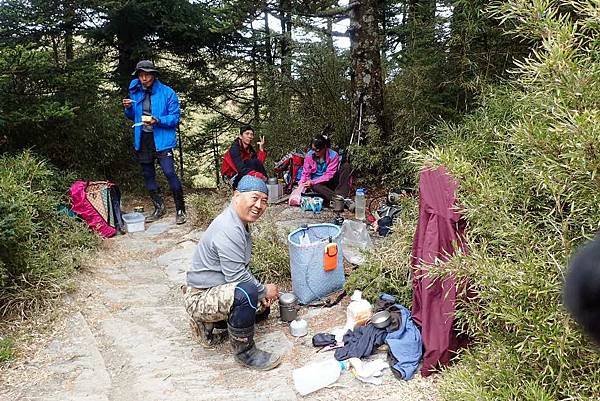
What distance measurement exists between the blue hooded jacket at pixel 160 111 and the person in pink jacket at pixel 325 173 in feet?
4.98

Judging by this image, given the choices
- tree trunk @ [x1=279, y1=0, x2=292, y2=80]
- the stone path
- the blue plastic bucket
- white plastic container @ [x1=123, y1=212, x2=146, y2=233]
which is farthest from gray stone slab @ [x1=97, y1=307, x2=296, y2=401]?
tree trunk @ [x1=279, y1=0, x2=292, y2=80]

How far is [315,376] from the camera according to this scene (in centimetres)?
246

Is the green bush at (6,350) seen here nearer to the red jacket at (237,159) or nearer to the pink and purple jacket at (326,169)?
the red jacket at (237,159)

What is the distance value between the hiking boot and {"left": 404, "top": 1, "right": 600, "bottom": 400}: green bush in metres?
1.36

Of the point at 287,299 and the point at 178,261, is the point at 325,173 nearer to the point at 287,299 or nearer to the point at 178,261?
the point at 178,261

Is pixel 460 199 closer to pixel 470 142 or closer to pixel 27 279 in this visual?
pixel 470 142

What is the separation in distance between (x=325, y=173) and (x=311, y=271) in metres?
2.42

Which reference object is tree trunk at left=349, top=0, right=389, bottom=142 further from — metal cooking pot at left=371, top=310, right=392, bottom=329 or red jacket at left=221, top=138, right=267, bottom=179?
metal cooking pot at left=371, top=310, right=392, bottom=329

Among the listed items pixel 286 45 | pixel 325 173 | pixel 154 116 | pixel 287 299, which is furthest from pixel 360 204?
pixel 286 45

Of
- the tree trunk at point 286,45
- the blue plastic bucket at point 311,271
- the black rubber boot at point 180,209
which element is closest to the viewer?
the blue plastic bucket at point 311,271

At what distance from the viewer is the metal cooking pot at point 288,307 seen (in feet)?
10.4

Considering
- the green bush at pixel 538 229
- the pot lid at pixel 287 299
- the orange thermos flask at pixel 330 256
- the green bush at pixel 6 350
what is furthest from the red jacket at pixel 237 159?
the green bush at pixel 538 229

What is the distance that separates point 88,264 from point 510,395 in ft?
11.1

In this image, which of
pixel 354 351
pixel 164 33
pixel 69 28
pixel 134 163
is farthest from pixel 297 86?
pixel 354 351
